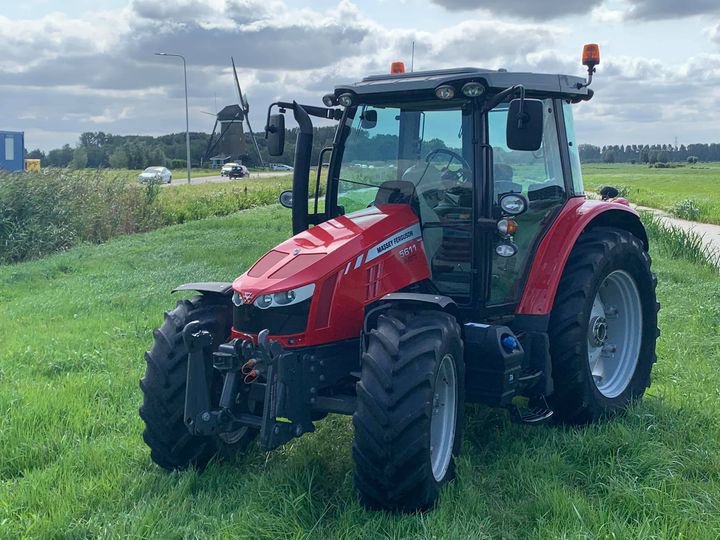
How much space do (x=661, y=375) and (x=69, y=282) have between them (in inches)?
346

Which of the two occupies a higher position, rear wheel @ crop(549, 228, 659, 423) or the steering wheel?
the steering wheel

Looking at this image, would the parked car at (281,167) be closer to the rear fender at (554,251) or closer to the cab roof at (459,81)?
the cab roof at (459,81)

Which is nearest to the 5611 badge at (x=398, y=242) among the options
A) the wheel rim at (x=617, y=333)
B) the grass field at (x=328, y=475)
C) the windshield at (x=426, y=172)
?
the windshield at (x=426, y=172)

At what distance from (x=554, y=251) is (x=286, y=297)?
1.88 m

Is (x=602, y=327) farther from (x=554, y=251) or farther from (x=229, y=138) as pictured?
(x=229, y=138)

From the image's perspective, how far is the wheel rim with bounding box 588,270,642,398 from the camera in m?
5.38

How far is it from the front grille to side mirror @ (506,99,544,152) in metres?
1.37

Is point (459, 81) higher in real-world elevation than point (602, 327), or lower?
higher

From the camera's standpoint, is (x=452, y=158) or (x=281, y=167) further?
(x=281, y=167)

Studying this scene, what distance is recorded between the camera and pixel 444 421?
4051 millimetres

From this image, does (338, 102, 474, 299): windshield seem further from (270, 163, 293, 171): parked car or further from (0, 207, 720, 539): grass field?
(0, 207, 720, 539): grass field

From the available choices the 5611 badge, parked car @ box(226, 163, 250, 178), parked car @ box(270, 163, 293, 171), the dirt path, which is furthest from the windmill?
parked car @ box(226, 163, 250, 178)

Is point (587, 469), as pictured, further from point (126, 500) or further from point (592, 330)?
point (126, 500)

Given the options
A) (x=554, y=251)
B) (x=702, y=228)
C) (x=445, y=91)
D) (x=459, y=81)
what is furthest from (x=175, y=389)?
(x=702, y=228)
